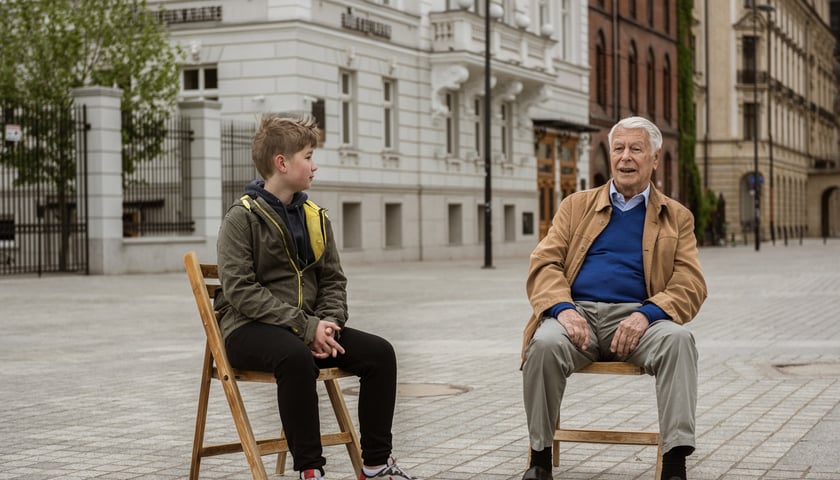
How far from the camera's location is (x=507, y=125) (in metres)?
41.5

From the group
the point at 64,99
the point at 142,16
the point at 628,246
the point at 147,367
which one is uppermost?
the point at 142,16

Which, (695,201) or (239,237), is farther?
(695,201)

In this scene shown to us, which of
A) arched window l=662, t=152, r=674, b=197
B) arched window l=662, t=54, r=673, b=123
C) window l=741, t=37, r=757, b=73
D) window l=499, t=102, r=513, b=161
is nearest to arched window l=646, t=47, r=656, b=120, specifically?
arched window l=662, t=54, r=673, b=123

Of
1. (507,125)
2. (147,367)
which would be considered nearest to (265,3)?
(507,125)

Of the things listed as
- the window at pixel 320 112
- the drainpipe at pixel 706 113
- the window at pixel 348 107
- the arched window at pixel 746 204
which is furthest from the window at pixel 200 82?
the arched window at pixel 746 204

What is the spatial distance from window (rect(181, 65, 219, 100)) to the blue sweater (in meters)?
25.7

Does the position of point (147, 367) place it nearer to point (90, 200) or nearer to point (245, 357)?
point (245, 357)

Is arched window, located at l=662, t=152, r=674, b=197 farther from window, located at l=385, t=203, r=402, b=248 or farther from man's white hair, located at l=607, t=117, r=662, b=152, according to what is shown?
man's white hair, located at l=607, t=117, r=662, b=152

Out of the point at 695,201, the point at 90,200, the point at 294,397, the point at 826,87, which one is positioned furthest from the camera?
the point at 826,87

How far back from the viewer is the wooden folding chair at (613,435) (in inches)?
221

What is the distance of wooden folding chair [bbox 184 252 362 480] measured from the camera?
207 inches

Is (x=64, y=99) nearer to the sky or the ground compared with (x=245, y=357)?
nearer to the sky

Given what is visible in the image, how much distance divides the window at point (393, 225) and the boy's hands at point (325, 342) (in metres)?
29.5

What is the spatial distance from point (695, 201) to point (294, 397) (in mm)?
56497
